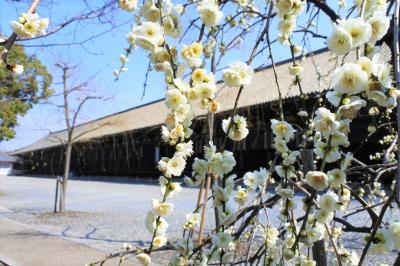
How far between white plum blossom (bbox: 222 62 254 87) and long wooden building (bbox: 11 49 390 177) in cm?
106

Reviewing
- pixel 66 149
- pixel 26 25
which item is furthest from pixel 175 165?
pixel 66 149

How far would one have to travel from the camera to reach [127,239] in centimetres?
656

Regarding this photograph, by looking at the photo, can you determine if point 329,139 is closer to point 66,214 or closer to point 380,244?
point 380,244

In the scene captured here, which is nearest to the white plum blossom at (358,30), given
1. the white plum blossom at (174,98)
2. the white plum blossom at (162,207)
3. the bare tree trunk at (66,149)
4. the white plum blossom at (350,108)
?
the white plum blossom at (350,108)

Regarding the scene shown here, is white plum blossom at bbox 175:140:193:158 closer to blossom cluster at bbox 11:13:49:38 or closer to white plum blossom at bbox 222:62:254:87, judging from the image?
white plum blossom at bbox 222:62:254:87

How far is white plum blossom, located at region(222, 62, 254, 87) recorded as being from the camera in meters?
1.28

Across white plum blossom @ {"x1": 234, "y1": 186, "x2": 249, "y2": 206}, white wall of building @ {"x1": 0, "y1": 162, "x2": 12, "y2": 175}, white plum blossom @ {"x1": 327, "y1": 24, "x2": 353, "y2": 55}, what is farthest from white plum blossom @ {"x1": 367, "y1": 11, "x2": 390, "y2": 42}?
white wall of building @ {"x1": 0, "y1": 162, "x2": 12, "y2": 175}

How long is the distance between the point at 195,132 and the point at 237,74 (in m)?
8.28

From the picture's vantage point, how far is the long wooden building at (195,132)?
704 cm

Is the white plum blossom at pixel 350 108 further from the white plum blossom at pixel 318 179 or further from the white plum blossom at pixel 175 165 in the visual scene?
the white plum blossom at pixel 175 165

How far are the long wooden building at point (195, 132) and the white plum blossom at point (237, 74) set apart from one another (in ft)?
3.49

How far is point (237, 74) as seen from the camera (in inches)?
50.4

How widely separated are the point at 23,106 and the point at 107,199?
9.44m

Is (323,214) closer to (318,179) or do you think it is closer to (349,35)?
(318,179)
